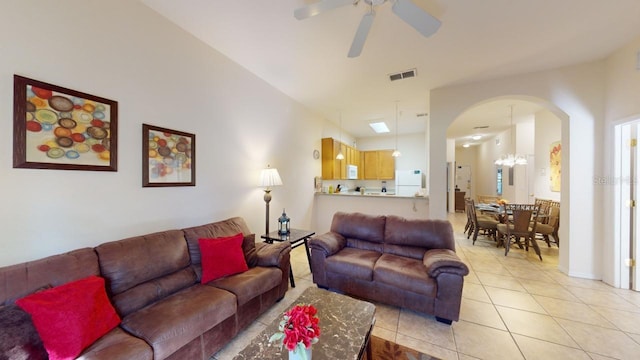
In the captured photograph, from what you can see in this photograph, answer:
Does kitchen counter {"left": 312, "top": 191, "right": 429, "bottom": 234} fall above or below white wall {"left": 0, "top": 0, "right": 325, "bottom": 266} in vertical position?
below

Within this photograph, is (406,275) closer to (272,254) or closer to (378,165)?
(272,254)

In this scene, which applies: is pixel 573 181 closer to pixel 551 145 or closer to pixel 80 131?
pixel 551 145

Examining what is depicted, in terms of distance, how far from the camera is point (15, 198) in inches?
57.5

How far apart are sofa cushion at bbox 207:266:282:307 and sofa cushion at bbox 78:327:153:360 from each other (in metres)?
0.66

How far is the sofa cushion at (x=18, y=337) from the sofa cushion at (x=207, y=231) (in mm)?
1001

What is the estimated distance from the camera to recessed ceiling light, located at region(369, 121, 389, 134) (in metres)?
6.05

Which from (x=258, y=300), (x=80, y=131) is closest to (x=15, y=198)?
(x=80, y=131)

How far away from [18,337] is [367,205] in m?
4.38

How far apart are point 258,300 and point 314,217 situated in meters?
3.02

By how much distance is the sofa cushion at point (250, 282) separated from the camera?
1893 millimetres

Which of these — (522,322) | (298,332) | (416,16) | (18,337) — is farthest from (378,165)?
(18,337)

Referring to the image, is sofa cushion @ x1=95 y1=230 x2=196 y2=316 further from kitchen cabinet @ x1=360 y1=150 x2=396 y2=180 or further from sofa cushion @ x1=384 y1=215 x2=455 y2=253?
kitchen cabinet @ x1=360 y1=150 x2=396 y2=180

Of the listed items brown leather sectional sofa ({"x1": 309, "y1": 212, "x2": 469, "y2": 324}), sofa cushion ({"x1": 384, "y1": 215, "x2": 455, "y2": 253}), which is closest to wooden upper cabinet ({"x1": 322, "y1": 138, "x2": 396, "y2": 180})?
brown leather sectional sofa ({"x1": 309, "y1": 212, "x2": 469, "y2": 324})

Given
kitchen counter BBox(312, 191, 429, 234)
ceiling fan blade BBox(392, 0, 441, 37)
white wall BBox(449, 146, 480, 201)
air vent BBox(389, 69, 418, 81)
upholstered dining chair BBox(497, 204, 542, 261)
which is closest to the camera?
ceiling fan blade BBox(392, 0, 441, 37)
